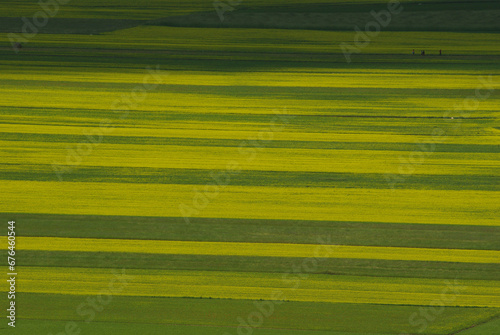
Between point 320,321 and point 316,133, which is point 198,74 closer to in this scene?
point 316,133

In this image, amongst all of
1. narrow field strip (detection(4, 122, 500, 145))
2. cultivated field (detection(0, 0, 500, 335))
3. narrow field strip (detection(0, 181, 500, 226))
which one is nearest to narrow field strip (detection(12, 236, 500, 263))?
cultivated field (detection(0, 0, 500, 335))

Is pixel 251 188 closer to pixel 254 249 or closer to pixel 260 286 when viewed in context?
pixel 254 249

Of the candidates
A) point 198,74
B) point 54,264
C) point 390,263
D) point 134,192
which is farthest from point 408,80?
point 54,264

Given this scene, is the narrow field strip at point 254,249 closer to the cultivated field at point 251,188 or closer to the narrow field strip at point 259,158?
the cultivated field at point 251,188

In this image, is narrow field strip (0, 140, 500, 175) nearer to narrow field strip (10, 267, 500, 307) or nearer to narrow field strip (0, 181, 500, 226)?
narrow field strip (0, 181, 500, 226)

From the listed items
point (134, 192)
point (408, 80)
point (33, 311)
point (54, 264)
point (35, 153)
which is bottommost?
point (33, 311)
